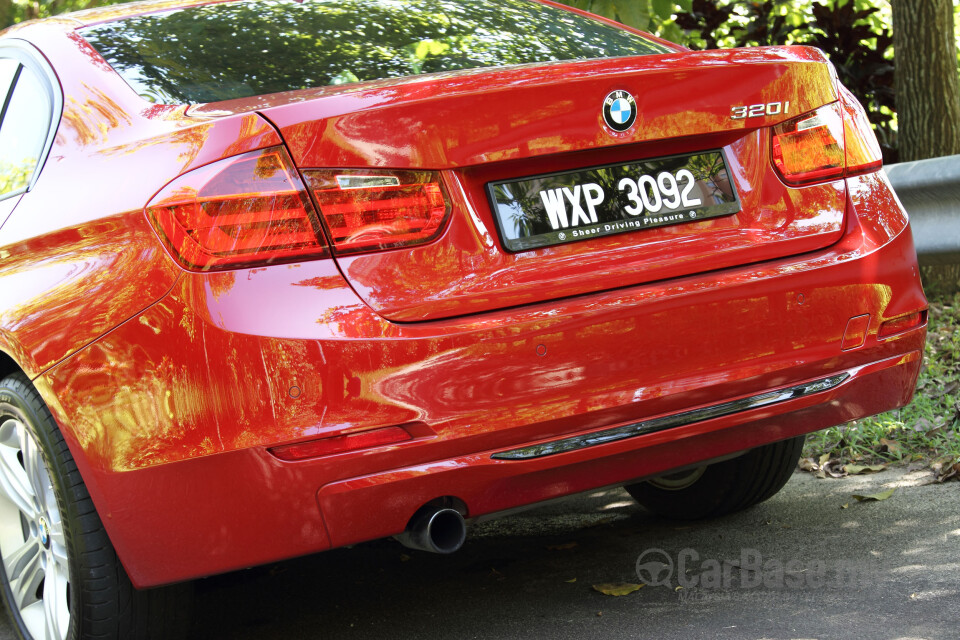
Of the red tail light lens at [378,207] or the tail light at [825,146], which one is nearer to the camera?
the red tail light lens at [378,207]

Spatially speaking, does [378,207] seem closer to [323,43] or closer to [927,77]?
[323,43]

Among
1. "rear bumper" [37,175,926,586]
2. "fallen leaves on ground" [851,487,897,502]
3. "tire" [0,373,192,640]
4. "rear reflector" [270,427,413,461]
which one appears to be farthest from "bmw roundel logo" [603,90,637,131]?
"fallen leaves on ground" [851,487,897,502]

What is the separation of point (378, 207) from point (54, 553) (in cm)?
120

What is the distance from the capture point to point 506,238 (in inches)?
91.9

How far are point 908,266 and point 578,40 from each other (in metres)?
1.08

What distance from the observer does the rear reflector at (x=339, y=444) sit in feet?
7.21

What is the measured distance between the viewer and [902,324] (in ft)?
8.89

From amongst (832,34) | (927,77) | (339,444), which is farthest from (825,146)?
(832,34)

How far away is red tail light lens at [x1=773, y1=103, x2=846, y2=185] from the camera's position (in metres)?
2.63

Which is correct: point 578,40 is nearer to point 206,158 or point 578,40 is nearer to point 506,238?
point 506,238

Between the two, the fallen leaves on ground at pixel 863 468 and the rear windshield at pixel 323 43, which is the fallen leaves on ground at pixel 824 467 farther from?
the rear windshield at pixel 323 43

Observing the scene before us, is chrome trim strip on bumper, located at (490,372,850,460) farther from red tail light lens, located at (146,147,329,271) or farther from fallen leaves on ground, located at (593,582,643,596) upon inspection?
fallen leaves on ground, located at (593,582,643,596)

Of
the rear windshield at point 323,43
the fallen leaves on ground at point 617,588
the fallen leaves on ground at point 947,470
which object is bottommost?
the fallen leaves on ground at point 947,470

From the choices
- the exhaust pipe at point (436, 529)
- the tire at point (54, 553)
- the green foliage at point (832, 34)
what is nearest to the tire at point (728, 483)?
the exhaust pipe at point (436, 529)
